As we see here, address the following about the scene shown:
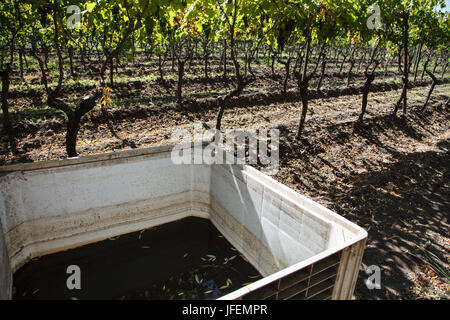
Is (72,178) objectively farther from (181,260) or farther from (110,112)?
(110,112)

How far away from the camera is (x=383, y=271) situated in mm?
4910

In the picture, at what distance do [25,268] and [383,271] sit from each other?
6.98 m

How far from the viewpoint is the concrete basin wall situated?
4879 mm

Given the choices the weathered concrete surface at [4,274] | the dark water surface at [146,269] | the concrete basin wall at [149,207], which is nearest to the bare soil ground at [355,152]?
the concrete basin wall at [149,207]

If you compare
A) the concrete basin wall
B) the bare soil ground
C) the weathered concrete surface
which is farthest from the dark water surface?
the bare soil ground

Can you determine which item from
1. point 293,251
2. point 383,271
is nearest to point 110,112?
point 293,251

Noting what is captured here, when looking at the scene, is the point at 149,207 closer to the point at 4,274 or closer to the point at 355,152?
the point at 4,274

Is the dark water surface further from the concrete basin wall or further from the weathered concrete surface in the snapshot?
the weathered concrete surface

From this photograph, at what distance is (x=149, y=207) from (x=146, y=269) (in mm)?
1550

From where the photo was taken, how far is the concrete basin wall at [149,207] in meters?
4.88

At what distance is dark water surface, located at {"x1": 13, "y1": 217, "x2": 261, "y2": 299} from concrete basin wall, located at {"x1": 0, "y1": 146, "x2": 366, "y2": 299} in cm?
24

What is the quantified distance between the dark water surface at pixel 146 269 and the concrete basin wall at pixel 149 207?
0.79ft

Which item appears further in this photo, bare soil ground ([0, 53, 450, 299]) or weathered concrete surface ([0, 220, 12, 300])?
bare soil ground ([0, 53, 450, 299])

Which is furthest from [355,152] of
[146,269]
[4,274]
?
[4,274]
